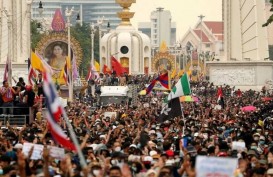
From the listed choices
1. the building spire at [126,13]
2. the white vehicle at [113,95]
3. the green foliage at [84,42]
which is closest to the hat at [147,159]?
the white vehicle at [113,95]

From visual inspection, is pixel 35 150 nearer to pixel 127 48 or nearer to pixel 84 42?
pixel 127 48

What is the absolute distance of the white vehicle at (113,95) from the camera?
232 ft

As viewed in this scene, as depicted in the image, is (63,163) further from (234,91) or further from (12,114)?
(234,91)

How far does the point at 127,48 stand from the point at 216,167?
110722 mm

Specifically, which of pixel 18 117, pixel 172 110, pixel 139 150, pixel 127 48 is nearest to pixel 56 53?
pixel 127 48

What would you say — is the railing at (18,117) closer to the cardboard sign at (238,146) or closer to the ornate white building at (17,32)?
the cardboard sign at (238,146)

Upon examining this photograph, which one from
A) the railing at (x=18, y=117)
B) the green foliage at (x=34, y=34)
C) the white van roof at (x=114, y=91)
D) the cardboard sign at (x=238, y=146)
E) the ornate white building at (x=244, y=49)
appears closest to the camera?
the cardboard sign at (x=238, y=146)

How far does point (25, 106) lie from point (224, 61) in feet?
148

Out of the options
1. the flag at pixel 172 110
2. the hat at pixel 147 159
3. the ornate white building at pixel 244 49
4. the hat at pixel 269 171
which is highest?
the ornate white building at pixel 244 49

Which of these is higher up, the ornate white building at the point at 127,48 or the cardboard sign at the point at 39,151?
the ornate white building at the point at 127,48

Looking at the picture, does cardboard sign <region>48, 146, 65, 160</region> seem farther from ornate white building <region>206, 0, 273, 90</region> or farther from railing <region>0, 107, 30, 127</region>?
ornate white building <region>206, 0, 273, 90</region>

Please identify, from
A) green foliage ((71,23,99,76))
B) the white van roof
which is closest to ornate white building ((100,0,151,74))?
green foliage ((71,23,99,76))

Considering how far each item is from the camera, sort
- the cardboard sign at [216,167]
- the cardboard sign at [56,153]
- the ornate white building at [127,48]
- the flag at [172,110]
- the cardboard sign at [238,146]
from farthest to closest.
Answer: the ornate white building at [127,48], the flag at [172,110], the cardboard sign at [238,146], the cardboard sign at [56,153], the cardboard sign at [216,167]

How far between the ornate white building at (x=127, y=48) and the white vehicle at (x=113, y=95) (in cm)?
5396
